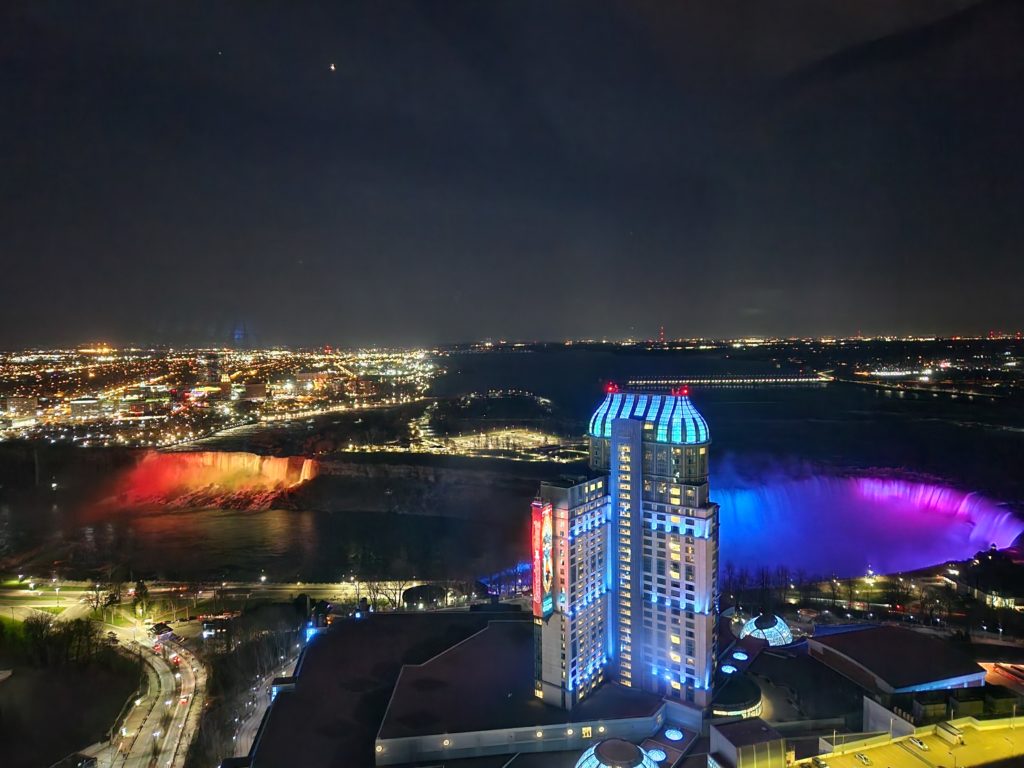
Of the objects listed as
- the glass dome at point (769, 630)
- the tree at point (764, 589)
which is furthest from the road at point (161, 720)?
the tree at point (764, 589)

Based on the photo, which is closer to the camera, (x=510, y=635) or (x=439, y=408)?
(x=510, y=635)

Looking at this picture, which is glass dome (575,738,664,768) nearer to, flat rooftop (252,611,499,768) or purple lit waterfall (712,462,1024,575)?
flat rooftop (252,611,499,768)

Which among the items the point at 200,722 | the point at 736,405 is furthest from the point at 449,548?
the point at 736,405

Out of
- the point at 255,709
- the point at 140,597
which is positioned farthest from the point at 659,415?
the point at 140,597

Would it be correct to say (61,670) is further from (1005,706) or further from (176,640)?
(1005,706)

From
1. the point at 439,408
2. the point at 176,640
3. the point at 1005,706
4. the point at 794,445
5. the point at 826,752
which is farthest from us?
the point at 439,408

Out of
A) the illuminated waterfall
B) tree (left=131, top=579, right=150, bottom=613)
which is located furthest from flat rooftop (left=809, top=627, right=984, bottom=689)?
the illuminated waterfall
